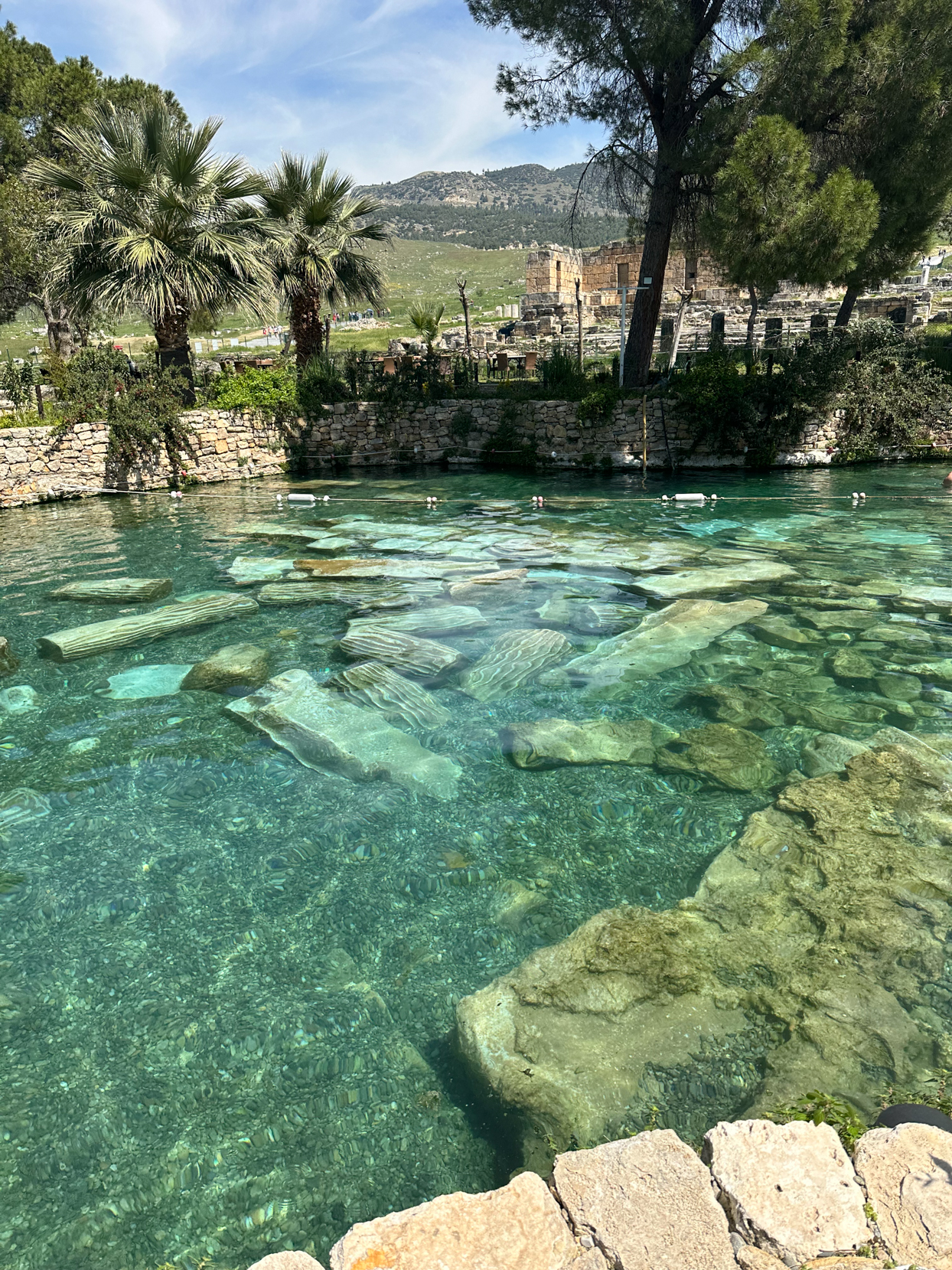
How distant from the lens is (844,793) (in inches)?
156

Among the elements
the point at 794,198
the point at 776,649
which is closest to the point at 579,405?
the point at 794,198

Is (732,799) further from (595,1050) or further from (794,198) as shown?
(794,198)

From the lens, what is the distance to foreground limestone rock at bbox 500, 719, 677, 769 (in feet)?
14.5

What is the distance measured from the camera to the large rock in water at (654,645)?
5.40 metres

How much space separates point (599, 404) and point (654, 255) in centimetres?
300

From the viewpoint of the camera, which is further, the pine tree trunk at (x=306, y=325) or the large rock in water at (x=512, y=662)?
the pine tree trunk at (x=306, y=325)

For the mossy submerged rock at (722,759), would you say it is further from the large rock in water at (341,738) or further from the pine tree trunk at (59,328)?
the pine tree trunk at (59,328)

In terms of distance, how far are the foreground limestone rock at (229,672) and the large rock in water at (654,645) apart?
7.02 feet

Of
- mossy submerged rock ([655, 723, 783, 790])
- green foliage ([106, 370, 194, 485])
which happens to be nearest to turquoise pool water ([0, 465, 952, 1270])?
mossy submerged rock ([655, 723, 783, 790])

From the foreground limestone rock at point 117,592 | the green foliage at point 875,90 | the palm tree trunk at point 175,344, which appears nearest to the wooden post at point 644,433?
the green foliage at point 875,90

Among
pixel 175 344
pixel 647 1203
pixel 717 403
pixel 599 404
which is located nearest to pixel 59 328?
pixel 175 344

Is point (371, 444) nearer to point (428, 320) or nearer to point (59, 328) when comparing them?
point (428, 320)

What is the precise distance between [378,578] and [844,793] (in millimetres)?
5225

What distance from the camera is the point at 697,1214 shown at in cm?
185
